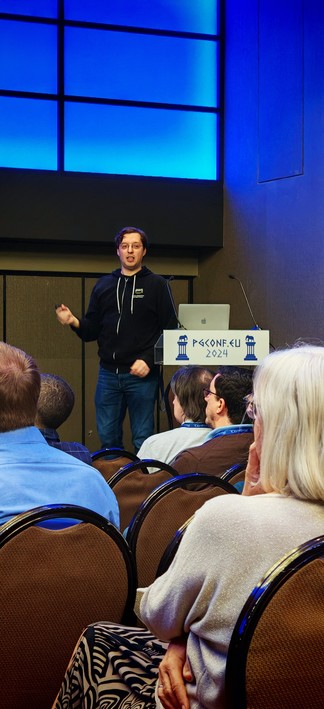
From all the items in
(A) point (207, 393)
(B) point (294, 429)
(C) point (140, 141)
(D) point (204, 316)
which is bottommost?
(A) point (207, 393)

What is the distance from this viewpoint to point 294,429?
4.70 ft

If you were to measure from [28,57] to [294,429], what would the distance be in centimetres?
674

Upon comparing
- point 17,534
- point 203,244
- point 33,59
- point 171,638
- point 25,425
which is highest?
point 33,59

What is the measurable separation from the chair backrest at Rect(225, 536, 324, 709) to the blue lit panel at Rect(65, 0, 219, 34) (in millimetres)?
7189

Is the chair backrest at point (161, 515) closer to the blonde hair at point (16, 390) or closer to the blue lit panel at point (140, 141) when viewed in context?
the blonde hair at point (16, 390)

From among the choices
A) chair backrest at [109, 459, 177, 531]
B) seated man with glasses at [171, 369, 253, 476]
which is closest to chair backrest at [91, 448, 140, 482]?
seated man with glasses at [171, 369, 253, 476]

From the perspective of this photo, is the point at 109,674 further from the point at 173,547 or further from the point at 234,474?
the point at 234,474

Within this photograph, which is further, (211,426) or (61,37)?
(61,37)

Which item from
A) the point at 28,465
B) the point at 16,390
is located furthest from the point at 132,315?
the point at 28,465

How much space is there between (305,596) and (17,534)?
60 centimetres

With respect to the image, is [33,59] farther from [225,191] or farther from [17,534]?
[17,534]

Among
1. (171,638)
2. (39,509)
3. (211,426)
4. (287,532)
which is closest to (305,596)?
(287,532)

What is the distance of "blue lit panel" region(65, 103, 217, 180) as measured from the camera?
24.9 ft

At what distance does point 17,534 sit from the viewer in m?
1.60
